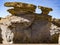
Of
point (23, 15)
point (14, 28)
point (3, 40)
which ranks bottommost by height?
point (3, 40)

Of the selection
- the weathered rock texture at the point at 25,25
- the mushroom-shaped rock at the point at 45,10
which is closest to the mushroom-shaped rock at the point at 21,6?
the weathered rock texture at the point at 25,25

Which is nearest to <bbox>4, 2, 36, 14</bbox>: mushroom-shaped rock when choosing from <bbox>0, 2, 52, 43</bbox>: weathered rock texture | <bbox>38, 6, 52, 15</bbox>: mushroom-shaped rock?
<bbox>0, 2, 52, 43</bbox>: weathered rock texture

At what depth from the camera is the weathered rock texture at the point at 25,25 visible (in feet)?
14.9

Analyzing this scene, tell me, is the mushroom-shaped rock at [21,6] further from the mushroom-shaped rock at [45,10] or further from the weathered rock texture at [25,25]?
the mushroom-shaped rock at [45,10]

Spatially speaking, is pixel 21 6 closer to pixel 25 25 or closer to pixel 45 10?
pixel 25 25

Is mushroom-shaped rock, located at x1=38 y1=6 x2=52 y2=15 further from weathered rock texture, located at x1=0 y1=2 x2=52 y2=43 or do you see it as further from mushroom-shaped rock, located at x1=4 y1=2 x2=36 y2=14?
mushroom-shaped rock, located at x1=4 y1=2 x2=36 y2=14

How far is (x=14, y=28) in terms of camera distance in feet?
15.2

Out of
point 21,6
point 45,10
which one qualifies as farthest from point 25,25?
point 45,10

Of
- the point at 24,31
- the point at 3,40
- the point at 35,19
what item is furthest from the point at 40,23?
the point at 3,40

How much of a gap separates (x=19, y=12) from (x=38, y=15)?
56 centimetres

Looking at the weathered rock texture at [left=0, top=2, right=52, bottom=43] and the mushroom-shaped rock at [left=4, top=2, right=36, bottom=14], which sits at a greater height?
the mushroom-shaped rock at [left=4, top=2, right=36, bottom=14]

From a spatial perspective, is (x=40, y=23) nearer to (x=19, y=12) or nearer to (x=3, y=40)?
(x=19, y=12)

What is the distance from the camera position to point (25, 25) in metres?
4.66

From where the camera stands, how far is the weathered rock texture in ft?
14.9
